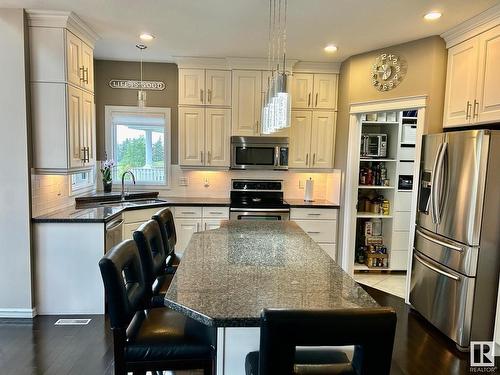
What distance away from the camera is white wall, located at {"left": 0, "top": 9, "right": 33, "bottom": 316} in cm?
289

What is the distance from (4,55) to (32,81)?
0.89ft

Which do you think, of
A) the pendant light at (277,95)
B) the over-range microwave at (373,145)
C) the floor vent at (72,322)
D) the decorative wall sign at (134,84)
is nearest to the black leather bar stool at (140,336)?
the pendant light at (277,95)

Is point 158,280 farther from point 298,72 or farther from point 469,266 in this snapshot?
point 298,72

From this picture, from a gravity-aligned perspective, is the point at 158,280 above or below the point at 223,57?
below

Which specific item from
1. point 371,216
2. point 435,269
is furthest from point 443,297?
point 371,216

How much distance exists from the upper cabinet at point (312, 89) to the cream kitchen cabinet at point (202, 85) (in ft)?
2.94

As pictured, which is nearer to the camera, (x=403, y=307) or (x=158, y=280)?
(x=158, y=280)

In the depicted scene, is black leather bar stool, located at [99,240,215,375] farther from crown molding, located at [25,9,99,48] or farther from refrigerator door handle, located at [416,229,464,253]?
crown molding, located at [25,9,99,48]

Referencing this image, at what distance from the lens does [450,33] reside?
124 inches

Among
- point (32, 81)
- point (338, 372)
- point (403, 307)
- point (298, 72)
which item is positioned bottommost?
point (403, 307)

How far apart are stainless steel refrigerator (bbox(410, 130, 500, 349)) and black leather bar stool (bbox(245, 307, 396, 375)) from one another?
214cm

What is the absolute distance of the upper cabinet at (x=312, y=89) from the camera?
4.48 meters

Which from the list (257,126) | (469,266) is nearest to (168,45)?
(257,126)

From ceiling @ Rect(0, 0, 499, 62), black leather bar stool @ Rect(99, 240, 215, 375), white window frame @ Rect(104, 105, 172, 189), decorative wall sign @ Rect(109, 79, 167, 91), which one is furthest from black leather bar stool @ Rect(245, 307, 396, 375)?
decorative wall sign @ Rect(109, 79, 167, 91)
